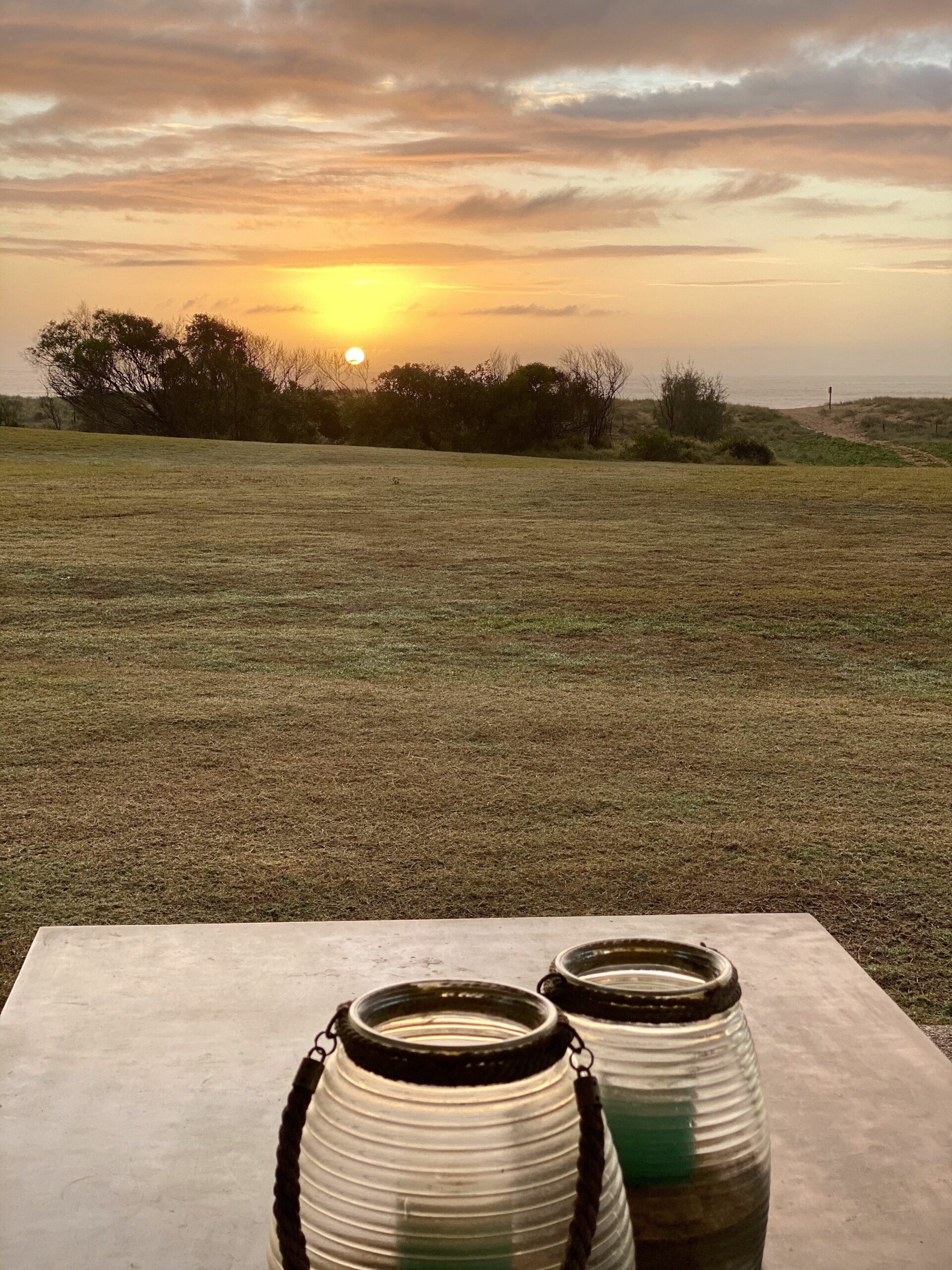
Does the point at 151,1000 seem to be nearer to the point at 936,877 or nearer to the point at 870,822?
the point at 936,877

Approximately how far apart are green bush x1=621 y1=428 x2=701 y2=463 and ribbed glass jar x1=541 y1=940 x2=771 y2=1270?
997 inches

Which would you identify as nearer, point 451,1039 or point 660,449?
point 451,1039

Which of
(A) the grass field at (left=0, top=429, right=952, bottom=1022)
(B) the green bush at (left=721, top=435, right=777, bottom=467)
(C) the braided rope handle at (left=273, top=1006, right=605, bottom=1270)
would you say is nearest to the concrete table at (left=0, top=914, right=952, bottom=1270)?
(C) the braided rope handle at (left=273, top=1006, right=605, bottom=1270)

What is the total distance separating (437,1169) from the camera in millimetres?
518

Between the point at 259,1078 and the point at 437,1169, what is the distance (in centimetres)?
58

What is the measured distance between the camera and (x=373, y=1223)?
1.73ft

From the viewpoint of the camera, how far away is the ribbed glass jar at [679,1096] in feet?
2.08

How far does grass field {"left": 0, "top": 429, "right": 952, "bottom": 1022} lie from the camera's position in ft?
9.34

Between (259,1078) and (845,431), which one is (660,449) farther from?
(259,1078)

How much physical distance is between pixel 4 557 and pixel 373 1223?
8064mm

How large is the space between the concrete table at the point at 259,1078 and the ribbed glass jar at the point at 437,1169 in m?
0.34

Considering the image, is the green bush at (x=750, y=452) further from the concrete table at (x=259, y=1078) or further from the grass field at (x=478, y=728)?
the concrete table at (x=259, y=1078)

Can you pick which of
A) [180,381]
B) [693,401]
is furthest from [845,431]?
[180,381]

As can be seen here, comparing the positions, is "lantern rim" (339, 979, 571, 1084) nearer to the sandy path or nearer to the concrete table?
the concrete table
